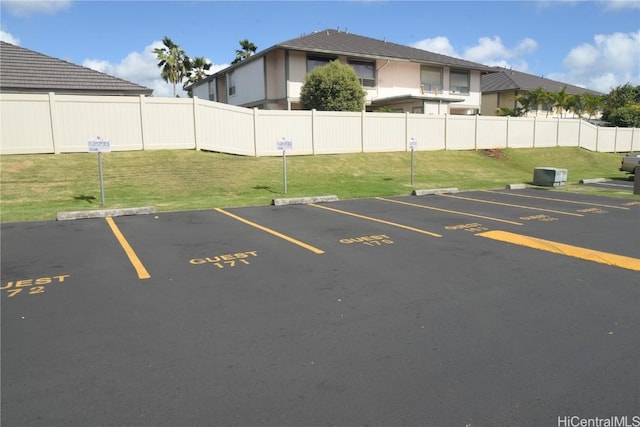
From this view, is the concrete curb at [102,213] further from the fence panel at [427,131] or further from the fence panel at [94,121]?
the fence panel at [427,131]

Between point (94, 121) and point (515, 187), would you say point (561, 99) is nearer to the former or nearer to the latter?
point (515, 187)

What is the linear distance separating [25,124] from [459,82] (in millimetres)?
31457

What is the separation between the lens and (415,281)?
5695 millimetres

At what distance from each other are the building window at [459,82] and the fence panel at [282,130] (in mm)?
19556

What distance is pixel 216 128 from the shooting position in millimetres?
19875

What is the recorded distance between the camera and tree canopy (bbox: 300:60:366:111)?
26.9m

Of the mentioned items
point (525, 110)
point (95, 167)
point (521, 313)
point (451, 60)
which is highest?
point (451, 60)

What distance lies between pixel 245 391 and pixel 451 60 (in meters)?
38.2

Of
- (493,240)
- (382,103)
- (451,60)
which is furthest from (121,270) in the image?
(451,60)

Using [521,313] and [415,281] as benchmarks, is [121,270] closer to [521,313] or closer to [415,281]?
[415,281]

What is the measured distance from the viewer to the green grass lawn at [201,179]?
522 inches

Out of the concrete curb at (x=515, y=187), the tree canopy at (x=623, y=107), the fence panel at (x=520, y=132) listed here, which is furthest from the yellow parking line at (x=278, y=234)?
the tree canopy at (x=623, y=107)

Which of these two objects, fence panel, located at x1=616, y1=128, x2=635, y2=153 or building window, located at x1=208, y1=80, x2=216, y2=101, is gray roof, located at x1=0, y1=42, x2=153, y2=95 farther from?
fence panel, located at x1=616, y1=128, x2=635, y2=153

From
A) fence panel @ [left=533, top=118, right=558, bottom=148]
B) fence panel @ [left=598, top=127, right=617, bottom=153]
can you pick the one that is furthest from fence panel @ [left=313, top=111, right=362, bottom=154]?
fence panel @ [left=598, top=127, right=617, bottom=153]
